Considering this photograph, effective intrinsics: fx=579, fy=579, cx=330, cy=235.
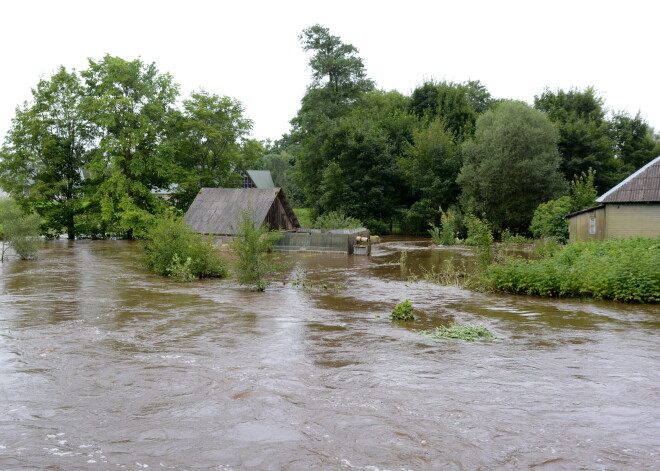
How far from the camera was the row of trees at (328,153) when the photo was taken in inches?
1606

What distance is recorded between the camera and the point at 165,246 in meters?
19.8

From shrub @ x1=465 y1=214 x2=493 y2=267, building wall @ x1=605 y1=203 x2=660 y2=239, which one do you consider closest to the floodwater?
shrub @ x1=465 y1=214 x2=493 y2=267

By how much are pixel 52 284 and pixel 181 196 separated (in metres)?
28.0

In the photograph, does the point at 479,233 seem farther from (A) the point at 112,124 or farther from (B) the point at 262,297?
(A) the point at 112,124

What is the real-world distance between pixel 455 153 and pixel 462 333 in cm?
3818

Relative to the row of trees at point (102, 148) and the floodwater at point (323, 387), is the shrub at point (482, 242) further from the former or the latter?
the row of trees at point (102, 148)

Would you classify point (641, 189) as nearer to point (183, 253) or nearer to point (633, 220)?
point (633, 220)

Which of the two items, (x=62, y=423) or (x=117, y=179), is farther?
(x=117, y=179)

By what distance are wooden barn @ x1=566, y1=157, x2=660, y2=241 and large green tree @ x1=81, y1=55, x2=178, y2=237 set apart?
2870 cm

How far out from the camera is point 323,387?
7504mm

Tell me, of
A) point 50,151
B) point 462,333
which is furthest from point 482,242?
point 50,151

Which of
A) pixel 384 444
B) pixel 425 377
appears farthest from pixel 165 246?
pixel 384 444

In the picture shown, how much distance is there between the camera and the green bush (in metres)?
19.2

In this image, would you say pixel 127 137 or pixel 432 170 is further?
pixel 432 170
